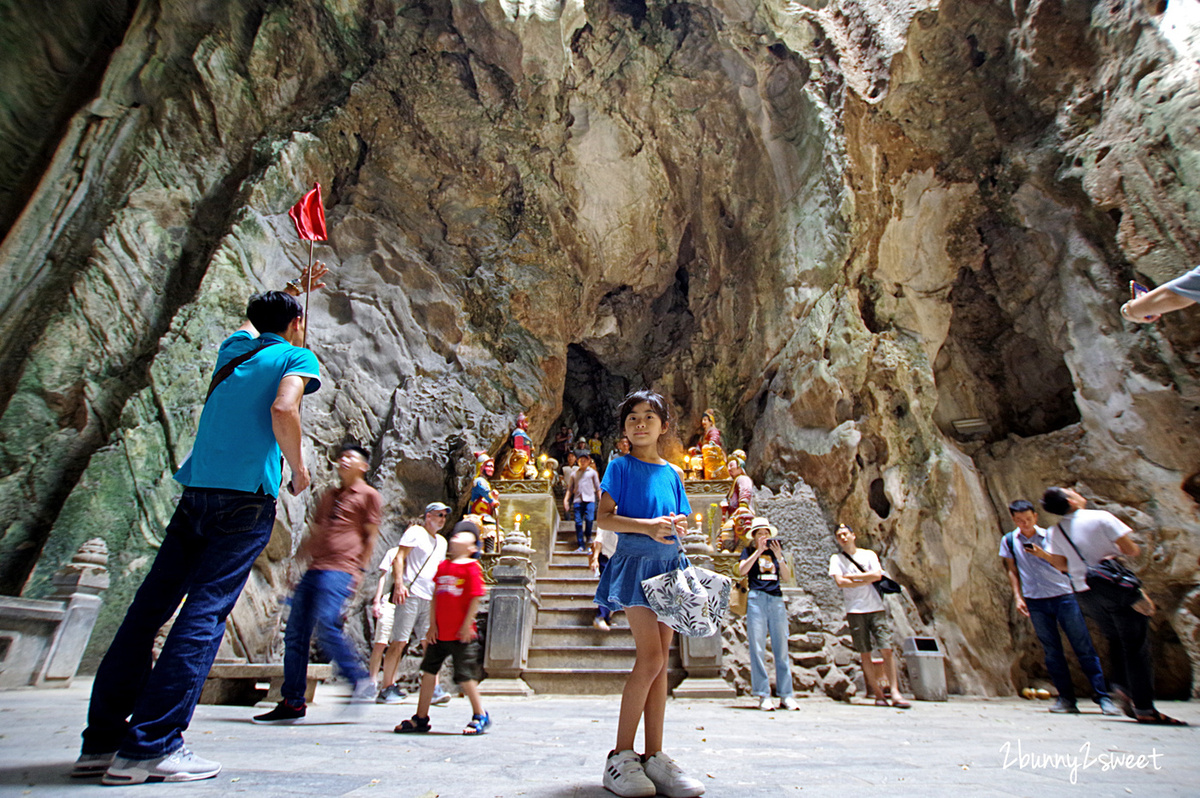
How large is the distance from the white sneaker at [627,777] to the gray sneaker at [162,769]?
3.94 ft

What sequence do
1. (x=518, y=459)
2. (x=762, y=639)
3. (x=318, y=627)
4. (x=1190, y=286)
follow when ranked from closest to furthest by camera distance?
(x=1190, y=286) → (x=318, y=627) → (x=762, y=639) → (x=518, y=459)

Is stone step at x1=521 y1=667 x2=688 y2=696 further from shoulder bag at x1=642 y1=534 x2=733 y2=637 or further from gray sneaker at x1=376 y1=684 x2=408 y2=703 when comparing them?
shoulder bag at x1=642 y1=534 x2=733 y2=637

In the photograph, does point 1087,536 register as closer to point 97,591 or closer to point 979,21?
point 97,591

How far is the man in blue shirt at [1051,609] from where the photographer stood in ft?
16.2

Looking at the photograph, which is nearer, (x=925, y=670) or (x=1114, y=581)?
(x=1114, y=581)

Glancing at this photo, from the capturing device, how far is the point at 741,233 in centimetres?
1374

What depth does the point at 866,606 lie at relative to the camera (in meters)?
5.58

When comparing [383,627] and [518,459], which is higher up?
[518,459]

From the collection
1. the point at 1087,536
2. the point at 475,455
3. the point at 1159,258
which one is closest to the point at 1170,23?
the point at 1159,258

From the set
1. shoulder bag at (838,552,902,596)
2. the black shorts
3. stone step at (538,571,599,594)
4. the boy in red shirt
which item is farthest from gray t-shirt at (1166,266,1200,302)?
stone step at (538,571,599,594)

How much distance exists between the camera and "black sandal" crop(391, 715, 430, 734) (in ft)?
10.5

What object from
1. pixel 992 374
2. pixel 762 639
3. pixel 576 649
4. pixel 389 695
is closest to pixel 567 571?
pixel 576 649

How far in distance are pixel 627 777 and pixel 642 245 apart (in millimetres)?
13932

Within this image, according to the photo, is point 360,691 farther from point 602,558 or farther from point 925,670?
point 925,670
